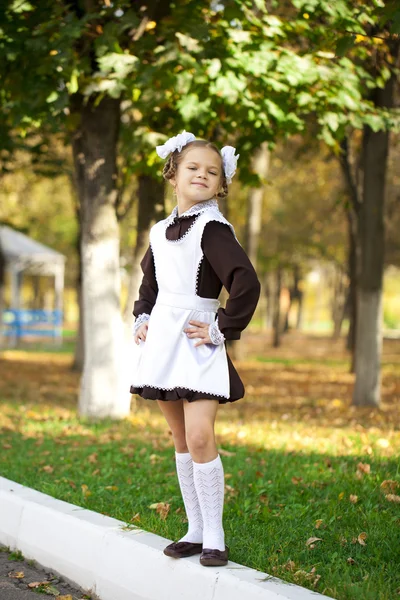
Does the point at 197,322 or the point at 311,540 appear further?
→ the point at 311,540

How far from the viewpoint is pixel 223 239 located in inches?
151

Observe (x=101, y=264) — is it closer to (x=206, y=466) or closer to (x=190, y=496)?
(x=190, y=496)

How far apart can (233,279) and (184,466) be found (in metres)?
1.02

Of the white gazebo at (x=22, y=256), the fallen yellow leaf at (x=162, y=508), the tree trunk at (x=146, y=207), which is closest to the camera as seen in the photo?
the fallen yellow leaf at (x=162, y=508)

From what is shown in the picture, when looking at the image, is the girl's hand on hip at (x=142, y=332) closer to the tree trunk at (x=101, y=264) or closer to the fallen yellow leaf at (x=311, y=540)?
the fallen yellow leaf at (x=311, y=540)

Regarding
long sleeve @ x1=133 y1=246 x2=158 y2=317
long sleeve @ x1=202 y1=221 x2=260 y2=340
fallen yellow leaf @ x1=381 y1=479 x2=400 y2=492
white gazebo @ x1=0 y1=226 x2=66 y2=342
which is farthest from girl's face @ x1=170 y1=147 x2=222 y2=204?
white gazebo @ x1=0 y1=226 x2=66 y2=342

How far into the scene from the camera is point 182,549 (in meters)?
3.93

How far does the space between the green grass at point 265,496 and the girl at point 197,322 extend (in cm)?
47

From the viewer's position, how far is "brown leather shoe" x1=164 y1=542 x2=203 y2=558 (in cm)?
388

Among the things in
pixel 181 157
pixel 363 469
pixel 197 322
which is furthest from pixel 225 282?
pixel 363 469

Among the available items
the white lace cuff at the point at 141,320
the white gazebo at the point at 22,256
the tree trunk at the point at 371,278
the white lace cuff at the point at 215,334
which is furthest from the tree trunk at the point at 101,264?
the white gazebo at the point at 22,256

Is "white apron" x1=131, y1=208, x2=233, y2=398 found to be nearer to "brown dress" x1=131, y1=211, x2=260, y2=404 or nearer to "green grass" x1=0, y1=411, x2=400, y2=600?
"brown dress" x1=131, y1=211, x2=260, y2=404

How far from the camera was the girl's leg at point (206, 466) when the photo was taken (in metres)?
3.81

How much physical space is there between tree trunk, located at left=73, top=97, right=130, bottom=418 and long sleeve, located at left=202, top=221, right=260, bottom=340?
19.2 ft
